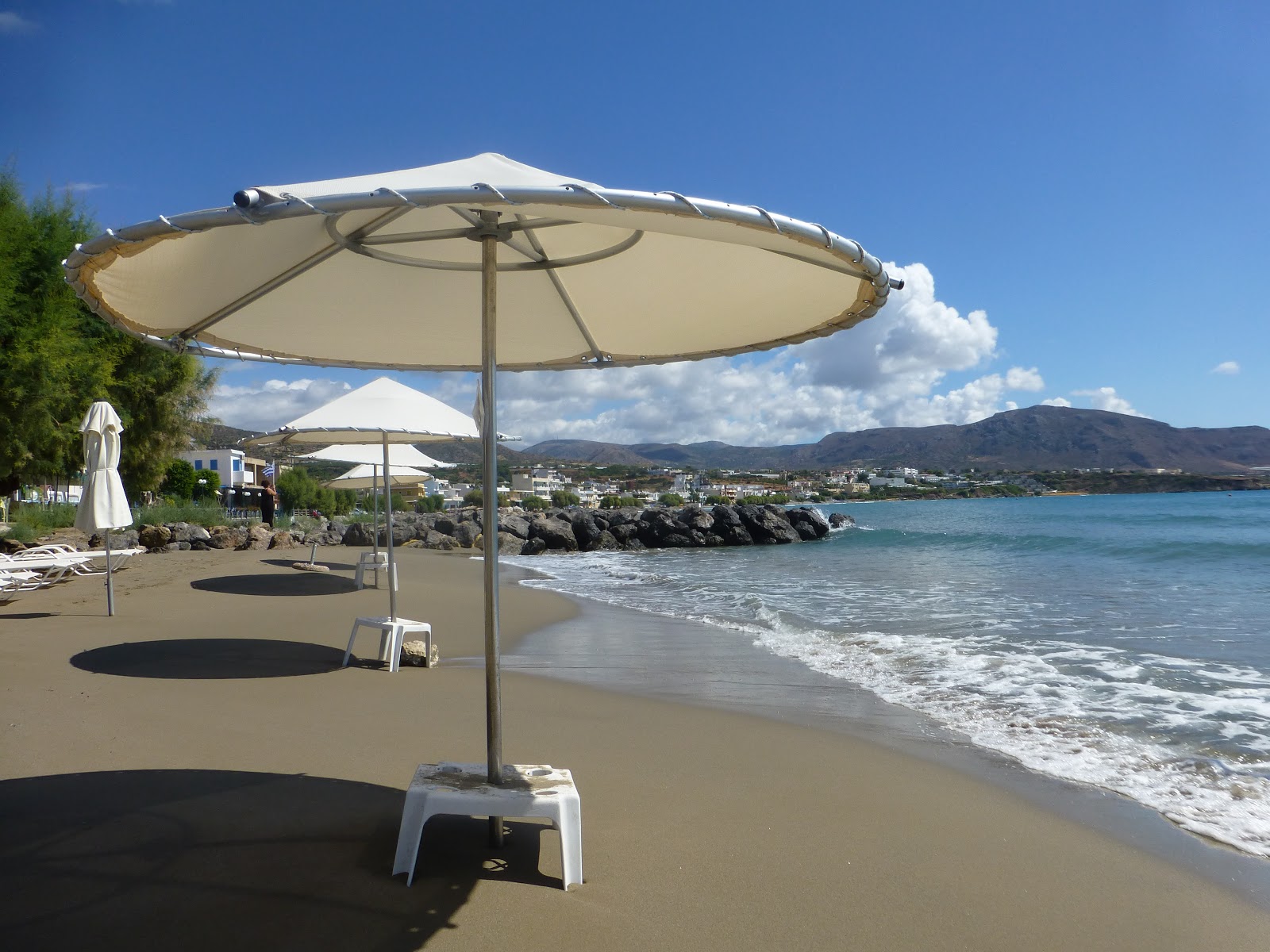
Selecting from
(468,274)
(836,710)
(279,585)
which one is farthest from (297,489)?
(468,274)

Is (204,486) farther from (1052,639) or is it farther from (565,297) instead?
(565,297)

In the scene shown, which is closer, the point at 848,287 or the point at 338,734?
the point at 848,287

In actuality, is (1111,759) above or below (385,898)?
below

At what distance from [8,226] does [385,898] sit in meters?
15.9

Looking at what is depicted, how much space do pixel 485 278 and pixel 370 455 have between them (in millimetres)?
10559

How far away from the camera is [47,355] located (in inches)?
539

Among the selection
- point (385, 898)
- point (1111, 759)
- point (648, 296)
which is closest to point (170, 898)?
point (385, 898)

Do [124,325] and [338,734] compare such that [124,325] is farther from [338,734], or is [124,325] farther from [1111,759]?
[1111,759]

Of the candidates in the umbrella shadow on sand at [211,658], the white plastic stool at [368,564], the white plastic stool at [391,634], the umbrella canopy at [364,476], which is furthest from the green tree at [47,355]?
the white plastic stool at [391,634]

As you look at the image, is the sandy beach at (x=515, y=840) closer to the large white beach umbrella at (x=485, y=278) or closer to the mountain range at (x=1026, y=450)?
the large white beach umbrella at (x=485, y=278)

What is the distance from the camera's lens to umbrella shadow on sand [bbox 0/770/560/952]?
243 cm

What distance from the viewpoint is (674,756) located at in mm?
4777

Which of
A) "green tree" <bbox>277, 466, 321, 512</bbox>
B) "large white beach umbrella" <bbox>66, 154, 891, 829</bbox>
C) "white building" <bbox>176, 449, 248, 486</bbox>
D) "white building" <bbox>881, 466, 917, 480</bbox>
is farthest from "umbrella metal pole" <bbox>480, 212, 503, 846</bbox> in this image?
"white building" <bbox>881, 466, 917, 480</bbox>

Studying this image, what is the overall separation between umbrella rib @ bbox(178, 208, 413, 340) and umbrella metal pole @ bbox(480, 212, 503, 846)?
1.21 ft
